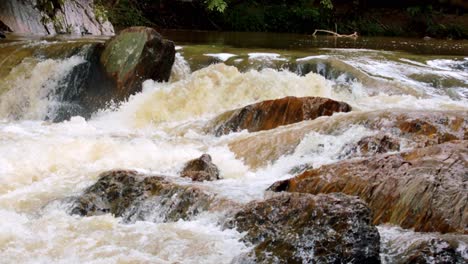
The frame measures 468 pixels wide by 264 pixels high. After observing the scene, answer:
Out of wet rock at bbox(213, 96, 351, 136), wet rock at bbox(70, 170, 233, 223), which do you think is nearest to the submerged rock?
wet rock at bbox(213, 96, 351, 136)

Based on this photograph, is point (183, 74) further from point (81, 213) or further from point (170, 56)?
point (81, 213)

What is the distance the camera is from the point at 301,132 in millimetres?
7172

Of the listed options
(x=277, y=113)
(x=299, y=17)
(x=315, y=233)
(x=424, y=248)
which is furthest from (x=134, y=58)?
(x=299, y=17)

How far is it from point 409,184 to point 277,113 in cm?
379

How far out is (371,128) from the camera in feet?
22.6

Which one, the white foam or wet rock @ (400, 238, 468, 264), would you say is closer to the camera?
wet rock @ (400, 238, 468, 264)

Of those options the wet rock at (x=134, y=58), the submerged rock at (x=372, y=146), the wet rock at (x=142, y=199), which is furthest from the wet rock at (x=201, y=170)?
the wet rock at (x=134, y=58)

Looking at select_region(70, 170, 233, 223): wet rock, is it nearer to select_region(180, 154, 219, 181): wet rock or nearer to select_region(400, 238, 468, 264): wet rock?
select_region(180, 154, 219, 181): wet rock

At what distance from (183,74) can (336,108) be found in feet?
12.4

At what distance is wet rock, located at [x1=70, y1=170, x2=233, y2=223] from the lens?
496cm

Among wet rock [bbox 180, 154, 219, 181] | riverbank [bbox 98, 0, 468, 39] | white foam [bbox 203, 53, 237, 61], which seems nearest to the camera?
wet rock [bbox 180, 154, 219, 181]

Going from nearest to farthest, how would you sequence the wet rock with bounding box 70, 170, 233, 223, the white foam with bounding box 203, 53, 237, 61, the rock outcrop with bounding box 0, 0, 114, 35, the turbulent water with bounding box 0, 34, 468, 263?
the turbulent water with bounding box 0, 34, 468, 263, the wet rock with bounding box 70, 170, 233, 223, the white foam with bounding box 203, 53, 237, 61, the rock outcrop with bounding box 0, 0, 114, 35

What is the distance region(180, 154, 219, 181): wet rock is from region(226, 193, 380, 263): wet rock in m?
1.73

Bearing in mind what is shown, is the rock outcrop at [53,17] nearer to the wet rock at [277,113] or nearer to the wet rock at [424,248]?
the wet rock at [277,113]
